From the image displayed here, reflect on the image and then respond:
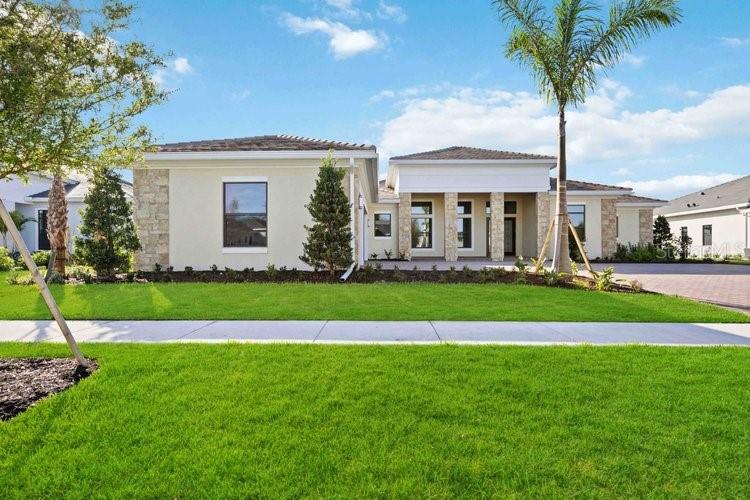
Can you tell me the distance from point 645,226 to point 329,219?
22.4 metres

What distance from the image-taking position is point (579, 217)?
24625 millimetres

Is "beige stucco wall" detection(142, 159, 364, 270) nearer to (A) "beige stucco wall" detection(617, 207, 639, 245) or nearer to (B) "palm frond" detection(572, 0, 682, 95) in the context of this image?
(B) "palm frond" detection(572, 0, 682, 95)

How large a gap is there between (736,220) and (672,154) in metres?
14.8

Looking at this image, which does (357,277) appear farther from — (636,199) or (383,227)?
(636,199)

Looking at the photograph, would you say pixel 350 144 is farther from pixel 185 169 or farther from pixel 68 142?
pixel 68 142

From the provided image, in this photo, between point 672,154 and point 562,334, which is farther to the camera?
point 672,154

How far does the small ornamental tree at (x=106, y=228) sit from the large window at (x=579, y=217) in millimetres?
21535

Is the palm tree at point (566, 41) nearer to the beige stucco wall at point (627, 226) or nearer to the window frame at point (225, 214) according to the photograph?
the window frame at point (225, 214)

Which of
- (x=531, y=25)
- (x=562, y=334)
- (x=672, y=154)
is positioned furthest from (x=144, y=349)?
(x=672, y=154)

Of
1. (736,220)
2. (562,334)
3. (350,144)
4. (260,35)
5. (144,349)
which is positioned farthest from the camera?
(736,220)

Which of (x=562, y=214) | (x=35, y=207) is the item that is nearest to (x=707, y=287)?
(x=562, y=214)

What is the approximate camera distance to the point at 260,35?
488 inches

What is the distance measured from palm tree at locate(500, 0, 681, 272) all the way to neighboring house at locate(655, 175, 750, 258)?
2141 cm

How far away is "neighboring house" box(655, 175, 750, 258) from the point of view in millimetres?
28125
